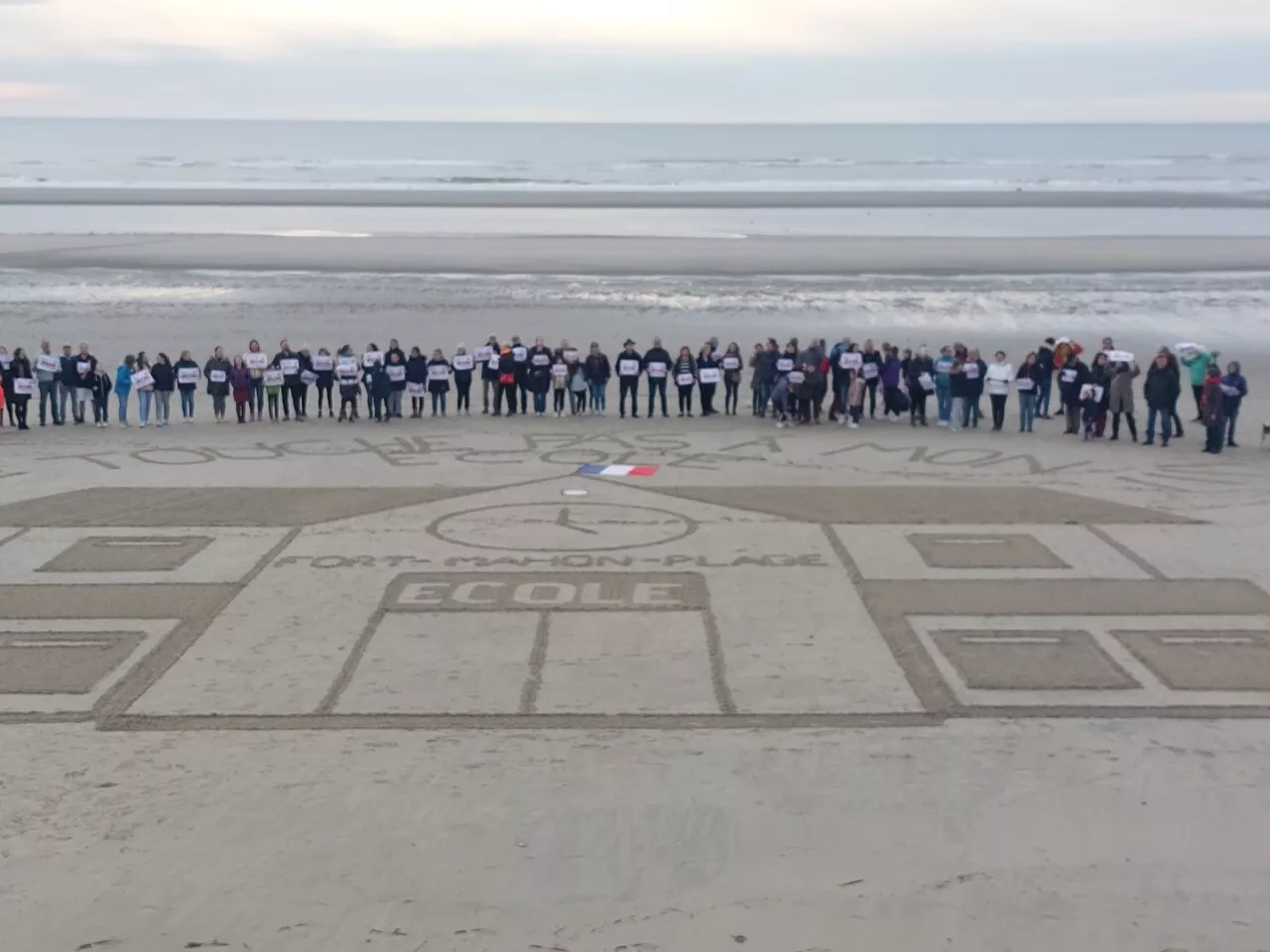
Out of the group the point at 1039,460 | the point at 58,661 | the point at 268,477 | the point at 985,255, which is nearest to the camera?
the point at 58,661

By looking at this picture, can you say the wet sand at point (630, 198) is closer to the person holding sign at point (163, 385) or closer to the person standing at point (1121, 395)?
the person holding sign at point (163, 385)

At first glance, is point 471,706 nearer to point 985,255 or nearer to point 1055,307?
point 1055,307

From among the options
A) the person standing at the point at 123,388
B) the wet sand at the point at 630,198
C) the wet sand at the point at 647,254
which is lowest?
the person standing at the point at 123,388

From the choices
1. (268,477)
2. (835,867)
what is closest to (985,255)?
(268,477)

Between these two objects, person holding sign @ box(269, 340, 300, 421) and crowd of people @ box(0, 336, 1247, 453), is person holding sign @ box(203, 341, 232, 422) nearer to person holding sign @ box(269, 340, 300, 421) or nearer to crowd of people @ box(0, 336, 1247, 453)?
crowd of people @ box(0, 336, 1247, 453)

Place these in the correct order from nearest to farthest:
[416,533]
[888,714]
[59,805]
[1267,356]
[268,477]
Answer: [59,805], [888,714], [416,533], [268,477], [1267,356]

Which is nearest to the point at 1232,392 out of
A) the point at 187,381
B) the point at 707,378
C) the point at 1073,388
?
the point at 1073,388

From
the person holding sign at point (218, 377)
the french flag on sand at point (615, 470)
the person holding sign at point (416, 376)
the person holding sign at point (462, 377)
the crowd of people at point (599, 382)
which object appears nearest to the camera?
the french flag on sand at point (615, 470)

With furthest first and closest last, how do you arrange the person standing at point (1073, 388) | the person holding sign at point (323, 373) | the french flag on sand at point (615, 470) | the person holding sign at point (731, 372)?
the person holding sign at point (731, 372)
the person holding sign at point (323, 373)
the person standing at point (1073, 388)
the french flag on sand at point (615, 470)

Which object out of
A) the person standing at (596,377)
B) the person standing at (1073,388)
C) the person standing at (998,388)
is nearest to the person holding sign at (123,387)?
the person standing at (596,377)
